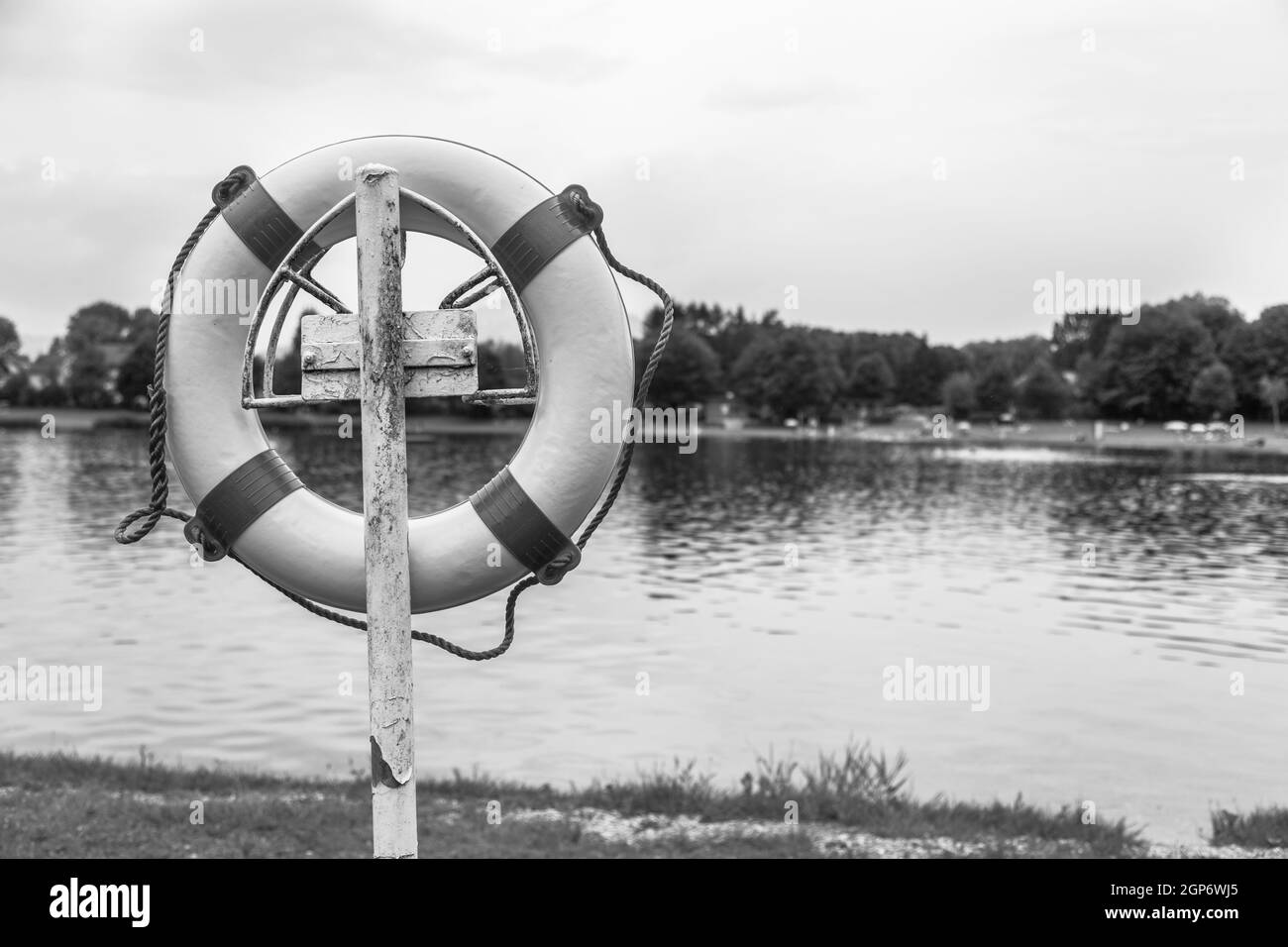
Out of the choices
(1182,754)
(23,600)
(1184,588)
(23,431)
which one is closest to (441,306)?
(1182,754)

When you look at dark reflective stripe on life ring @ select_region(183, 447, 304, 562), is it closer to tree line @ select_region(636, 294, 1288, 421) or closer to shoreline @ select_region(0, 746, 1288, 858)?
shoreline @ select_region(0, 746, 1288, 858)

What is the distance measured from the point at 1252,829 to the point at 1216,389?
9202cm

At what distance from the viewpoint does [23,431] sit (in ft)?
287

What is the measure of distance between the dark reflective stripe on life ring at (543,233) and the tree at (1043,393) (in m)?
106

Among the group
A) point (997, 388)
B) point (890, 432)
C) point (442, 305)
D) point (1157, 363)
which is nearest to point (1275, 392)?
point (1157, 363)

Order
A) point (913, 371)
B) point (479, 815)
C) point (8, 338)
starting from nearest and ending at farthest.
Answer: point (479, 815) < point (8, 338) < point (913, 371)

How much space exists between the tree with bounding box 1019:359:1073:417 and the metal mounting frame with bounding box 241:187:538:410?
106 meters

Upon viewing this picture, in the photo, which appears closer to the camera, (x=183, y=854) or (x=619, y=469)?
(x=619, y=469)

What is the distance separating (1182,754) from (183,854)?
23.4 ft

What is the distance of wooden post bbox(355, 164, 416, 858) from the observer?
3.30 metres

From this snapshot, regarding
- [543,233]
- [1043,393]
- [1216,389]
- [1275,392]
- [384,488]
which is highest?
[1043,393]

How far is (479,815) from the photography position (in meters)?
6.62

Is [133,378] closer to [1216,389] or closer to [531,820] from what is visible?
[1216,389]
